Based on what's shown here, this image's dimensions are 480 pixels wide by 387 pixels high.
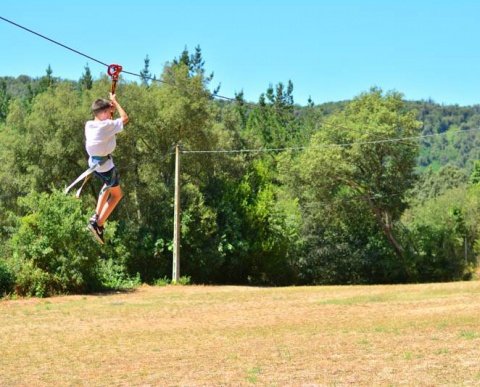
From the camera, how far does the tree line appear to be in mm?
26734

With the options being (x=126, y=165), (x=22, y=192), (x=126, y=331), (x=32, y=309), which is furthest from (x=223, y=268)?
(x=126, y=331)

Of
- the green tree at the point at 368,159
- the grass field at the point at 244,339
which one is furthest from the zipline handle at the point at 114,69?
the green tree at the point at 368,159

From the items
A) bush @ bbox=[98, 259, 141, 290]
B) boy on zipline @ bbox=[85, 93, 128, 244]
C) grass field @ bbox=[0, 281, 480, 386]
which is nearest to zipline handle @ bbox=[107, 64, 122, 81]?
boy on zipline @ bbox=[85, 93, 128, 244]

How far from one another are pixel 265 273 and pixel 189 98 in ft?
36.1

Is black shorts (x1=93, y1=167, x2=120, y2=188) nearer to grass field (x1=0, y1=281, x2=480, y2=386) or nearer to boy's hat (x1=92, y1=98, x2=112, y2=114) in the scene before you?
boy's hat (x1=92, y1=98, x2=112, y2=114)

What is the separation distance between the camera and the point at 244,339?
15.5 meters

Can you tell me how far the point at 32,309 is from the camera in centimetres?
2252

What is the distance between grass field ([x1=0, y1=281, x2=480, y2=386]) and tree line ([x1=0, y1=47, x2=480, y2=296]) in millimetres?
3735

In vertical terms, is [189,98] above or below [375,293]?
above

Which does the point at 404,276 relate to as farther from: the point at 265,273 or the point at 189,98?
the point at 189,98

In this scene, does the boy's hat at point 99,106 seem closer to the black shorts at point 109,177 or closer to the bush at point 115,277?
the black shorts at point 109,177

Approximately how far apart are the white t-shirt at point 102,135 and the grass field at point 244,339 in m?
4.85

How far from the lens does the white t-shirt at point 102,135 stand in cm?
691

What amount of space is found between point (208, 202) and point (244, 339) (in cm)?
1846
